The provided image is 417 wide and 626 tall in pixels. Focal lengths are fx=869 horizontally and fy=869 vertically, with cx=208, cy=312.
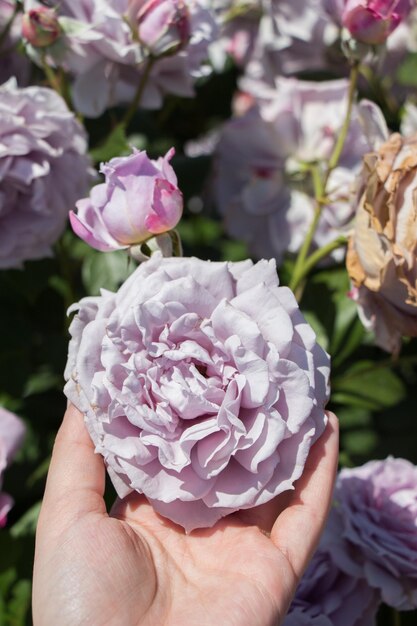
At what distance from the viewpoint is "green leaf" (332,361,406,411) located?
1.56 meters

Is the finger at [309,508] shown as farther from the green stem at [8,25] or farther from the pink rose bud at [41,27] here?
the green stem at [8,25]

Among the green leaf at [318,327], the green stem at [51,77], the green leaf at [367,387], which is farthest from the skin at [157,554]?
the green stem at [51,77]

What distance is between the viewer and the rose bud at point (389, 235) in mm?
1122

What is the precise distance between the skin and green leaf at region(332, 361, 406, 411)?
509 mm

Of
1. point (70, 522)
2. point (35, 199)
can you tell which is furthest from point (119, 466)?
point (35, 199)

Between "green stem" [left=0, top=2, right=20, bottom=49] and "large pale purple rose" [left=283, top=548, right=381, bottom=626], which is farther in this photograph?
"green stem" [left=0, top=2, right=20, bottom=49]

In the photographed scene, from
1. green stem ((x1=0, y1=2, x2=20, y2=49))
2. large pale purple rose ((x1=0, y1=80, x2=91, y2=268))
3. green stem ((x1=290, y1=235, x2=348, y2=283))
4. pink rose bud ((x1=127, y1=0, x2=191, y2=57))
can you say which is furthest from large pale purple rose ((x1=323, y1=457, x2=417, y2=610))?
green stem ((x1=0, y1=2, x2=20, y2=49))

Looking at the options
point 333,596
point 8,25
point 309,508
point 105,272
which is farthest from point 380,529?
point 8,25

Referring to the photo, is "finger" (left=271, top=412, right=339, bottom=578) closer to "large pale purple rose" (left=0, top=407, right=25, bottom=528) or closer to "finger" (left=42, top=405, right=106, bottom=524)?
"finger" (left=42, top=405, right=106, bottom=524)

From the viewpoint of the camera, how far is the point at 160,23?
4.42 ft

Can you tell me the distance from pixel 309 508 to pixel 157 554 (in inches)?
7.5

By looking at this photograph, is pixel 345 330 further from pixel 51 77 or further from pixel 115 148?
pixel 51 77

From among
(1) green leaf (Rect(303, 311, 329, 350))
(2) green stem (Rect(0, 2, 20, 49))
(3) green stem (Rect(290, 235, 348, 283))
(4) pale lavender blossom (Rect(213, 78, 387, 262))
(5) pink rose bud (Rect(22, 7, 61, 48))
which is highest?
(5) pink rose bud (Rect(22, 7, 61, 48))

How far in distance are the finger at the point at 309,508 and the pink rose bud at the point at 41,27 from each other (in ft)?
2.45
